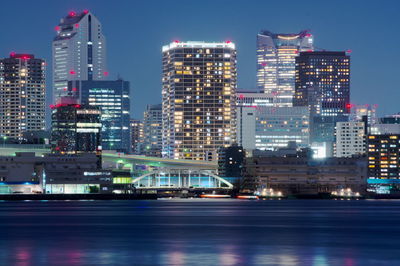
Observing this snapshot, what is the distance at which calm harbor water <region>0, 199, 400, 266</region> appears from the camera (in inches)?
2650

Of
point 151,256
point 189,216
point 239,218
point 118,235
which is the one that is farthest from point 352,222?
point 151,256

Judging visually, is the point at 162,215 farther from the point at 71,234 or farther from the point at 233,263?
the point at 233,263

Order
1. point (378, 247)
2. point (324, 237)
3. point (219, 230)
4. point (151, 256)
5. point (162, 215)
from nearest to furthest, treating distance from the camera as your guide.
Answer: point (151, 256) < point (378, 247) < point (324, 237) < point (219, 230) < point (162, 215)

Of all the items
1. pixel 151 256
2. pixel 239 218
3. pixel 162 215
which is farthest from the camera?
pixel 162 215

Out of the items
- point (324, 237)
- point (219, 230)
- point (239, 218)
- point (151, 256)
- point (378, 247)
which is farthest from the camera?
point (239, 218)

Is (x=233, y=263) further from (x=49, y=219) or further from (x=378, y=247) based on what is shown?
(x=49, y=219)

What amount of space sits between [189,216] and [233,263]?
206 ft

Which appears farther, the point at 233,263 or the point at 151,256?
the point at 151,256

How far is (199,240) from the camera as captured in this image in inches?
3290

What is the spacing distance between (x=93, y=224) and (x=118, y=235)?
17103mm

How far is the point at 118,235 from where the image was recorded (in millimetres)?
90000

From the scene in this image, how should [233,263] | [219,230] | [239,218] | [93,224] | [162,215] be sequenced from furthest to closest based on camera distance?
[162,215] < [239,218] < [93,224] < [219,230] < [233,263]

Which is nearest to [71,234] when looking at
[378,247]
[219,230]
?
[219,230]

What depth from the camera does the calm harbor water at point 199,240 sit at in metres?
67.3
